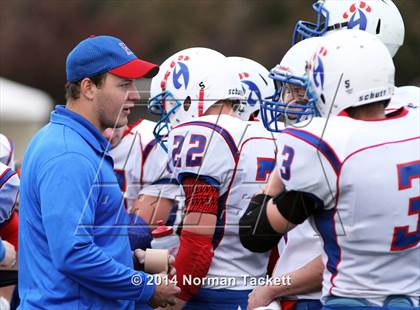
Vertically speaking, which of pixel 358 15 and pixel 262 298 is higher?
pixel 358 15

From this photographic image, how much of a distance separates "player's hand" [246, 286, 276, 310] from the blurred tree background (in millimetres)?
19182

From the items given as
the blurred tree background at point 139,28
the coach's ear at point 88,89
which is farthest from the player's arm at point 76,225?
the blurred tree background at point 139,28

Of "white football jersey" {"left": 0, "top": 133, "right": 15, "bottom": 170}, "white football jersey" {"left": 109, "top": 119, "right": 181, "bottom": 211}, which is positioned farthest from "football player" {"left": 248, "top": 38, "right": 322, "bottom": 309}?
"white football jersey" {"left": 0, "top": 133, "right": 15, "bottom": 170}

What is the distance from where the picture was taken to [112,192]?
3.60 metres

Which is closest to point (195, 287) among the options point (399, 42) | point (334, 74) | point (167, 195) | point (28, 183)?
point (167, 195)

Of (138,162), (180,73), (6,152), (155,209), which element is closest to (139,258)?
(155,209)

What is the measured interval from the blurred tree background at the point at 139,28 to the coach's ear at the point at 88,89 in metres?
19.2

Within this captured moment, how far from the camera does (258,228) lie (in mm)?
3412

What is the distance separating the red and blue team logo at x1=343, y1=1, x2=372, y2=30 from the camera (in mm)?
4520

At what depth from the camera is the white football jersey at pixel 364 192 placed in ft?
10.5

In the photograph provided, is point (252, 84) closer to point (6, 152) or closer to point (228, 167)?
point (228, 167)

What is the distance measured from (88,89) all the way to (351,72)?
3.55 ft

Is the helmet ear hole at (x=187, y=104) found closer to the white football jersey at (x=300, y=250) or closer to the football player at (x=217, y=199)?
the football player at (x=217, y=199)

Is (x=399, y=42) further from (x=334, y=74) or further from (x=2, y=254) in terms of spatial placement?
(x=2, y=254)
